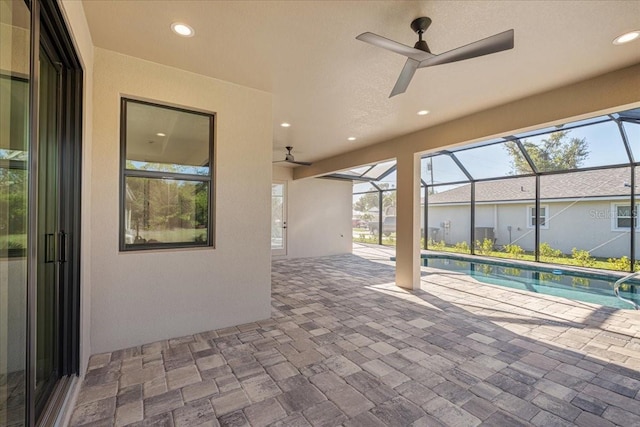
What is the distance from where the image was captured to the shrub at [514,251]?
789cm

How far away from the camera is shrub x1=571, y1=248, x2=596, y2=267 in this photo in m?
6.80

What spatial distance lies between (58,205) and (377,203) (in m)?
10.8

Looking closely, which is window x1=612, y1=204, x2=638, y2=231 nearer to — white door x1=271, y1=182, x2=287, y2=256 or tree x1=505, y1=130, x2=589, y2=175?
tree x1=505, y1=130, x2=589, y2=175

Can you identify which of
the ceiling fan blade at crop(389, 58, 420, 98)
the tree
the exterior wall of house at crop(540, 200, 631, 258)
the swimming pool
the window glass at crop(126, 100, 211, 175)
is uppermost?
the tree

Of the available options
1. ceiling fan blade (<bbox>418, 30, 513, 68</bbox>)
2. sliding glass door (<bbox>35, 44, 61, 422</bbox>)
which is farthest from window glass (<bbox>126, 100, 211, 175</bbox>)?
ceiling fan blade (<bbox>418, 30, 513, 68</bbox>)

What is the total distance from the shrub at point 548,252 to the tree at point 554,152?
1.97m

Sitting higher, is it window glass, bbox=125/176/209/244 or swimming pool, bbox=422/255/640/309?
window glass, bbox=125/176/209/244

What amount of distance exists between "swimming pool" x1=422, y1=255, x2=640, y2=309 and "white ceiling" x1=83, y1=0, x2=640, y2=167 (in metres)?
3.70

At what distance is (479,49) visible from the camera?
2.17m

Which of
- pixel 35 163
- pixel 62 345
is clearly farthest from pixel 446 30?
pixel 62 345

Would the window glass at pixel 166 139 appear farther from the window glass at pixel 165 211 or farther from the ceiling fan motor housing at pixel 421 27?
the ceiling fan motor housing at pixel 421 27

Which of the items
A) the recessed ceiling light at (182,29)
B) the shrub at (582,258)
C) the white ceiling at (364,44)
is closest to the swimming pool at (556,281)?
the shrub at (582,258)

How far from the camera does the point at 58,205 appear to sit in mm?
2119

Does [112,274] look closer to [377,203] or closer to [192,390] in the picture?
[192,390]
